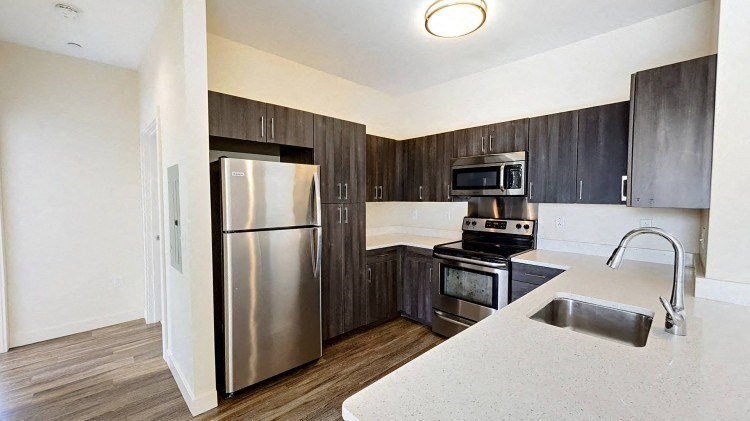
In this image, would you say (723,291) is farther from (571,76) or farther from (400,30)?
(400,30)

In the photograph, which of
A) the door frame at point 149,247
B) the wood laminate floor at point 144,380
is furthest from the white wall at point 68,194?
the wood laminate floor at point 144,380

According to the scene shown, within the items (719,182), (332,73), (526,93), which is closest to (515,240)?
(526,93)

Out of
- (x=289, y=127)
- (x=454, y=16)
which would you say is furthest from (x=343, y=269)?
(x=454, y=16)

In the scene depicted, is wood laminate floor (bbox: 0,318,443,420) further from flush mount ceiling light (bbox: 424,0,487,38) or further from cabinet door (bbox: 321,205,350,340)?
flush mount ceiling light (bbox: 424,0,487,38)

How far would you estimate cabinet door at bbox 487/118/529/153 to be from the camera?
2924mm

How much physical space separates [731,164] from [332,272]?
2.80m

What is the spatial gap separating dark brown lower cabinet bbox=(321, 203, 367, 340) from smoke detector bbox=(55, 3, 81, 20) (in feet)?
8.19

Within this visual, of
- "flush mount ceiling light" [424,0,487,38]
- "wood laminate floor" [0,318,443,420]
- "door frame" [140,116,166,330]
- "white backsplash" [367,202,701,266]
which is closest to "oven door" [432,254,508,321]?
"wood laminate floor" [0,318,443,420]

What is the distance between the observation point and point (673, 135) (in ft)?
6.16

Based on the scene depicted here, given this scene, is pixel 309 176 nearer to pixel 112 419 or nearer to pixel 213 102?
pixel 213 102

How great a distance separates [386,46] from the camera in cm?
295

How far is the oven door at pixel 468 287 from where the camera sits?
2.71 m

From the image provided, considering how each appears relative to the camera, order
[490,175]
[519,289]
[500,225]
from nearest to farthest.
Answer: [519,289] < [490,175] < [500,225]

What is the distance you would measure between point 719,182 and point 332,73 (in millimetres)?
3460
